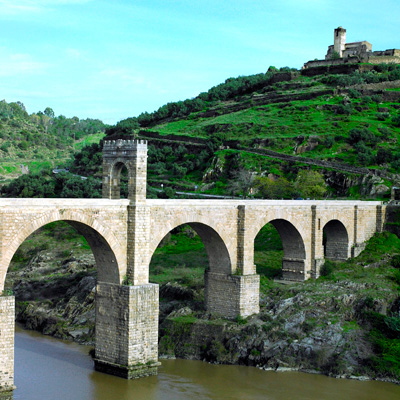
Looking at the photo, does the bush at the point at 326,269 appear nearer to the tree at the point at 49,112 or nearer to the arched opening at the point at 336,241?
the arched opening at the point at 336,241

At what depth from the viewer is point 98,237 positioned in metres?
25.9

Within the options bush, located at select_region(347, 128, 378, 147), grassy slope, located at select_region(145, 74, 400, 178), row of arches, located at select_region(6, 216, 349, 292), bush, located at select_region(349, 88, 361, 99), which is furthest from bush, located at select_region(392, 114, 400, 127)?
row of arches, located at select_region(6, 216, 349, 292)

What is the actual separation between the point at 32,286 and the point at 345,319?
20122 millimetres

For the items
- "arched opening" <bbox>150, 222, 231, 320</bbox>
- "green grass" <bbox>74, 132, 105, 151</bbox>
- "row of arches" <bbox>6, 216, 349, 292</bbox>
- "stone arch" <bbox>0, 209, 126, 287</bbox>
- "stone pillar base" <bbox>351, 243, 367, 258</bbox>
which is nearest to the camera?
"stone arch" <bbox>0, 209, 126, 287</bbox>

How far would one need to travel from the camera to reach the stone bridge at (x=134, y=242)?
22.9 meters

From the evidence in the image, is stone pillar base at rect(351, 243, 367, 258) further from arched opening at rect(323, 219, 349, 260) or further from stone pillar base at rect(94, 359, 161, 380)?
stone pillar base at rect(94, 359, 161, 380)

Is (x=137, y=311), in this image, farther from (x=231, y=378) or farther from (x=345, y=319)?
(x=345, y=319)

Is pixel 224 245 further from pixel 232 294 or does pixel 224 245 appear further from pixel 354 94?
pixel 354 94

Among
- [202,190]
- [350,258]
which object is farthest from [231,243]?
[202,190]

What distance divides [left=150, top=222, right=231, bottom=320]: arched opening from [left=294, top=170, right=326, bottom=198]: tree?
37.1 ft

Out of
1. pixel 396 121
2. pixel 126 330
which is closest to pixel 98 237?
pixel 126 330

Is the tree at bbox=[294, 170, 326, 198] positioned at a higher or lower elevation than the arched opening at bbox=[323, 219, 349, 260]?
higher

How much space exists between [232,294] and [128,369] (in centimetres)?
878

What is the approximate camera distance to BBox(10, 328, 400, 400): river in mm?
24562
